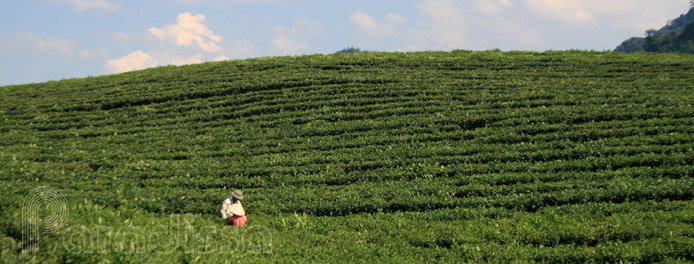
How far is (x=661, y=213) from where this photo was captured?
994cm

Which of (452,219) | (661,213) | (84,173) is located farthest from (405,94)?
(84,173)

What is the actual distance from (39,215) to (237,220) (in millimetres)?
4411

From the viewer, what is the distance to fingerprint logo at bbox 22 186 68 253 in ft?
22.3

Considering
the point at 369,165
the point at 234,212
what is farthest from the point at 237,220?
the point at 369,165

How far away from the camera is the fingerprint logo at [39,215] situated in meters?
6.79

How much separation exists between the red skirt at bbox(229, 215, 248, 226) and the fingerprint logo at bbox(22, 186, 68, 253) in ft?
12.5

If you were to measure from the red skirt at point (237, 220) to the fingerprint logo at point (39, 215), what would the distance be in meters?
3.80

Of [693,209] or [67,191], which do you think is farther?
[67,191]

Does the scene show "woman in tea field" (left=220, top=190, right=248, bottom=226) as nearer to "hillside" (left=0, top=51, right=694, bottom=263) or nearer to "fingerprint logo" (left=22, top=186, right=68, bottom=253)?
"hillside" (left=0, top=51, right=694, bottom=263)

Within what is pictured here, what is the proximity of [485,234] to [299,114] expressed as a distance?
13484 mm

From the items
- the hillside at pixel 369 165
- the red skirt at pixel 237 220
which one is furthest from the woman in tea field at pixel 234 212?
the hillside at pixel 369 165

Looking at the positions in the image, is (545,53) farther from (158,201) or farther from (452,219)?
(158,201)

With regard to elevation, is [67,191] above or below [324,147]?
below

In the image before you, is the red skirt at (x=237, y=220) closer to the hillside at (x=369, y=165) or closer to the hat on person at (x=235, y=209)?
the hat on person at (x=235, y=209)
